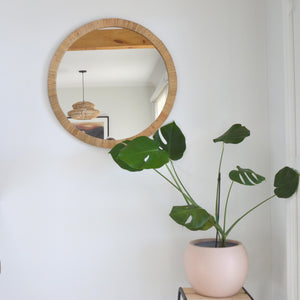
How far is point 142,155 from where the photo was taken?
194cm

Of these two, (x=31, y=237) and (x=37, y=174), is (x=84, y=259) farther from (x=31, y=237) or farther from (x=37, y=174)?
(x=37, y=174)

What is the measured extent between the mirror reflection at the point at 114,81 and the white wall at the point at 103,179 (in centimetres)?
10

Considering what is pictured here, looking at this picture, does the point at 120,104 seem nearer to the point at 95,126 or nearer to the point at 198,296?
the point at 95,126

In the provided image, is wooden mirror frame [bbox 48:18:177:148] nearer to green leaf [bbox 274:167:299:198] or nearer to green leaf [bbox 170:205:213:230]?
green leaf [bbox 170:205:213:230]

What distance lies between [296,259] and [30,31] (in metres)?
1.85

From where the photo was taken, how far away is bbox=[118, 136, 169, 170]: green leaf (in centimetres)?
Answer: 193

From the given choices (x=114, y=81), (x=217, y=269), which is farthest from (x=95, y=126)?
(x=217, y=269)

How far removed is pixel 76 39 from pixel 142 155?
0.88 meters

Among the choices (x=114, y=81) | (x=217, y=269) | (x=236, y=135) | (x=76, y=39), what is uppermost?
(x=76, y=39)

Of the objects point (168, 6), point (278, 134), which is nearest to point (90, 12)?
point (168, 6)

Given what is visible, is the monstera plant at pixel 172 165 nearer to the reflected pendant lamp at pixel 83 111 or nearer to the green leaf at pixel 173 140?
the green leaf at pixel 173 140

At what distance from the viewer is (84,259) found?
243cm

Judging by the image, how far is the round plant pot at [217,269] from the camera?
1.99 meters

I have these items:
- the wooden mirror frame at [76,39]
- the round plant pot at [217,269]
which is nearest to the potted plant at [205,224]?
the round plant pot at [217,269]
